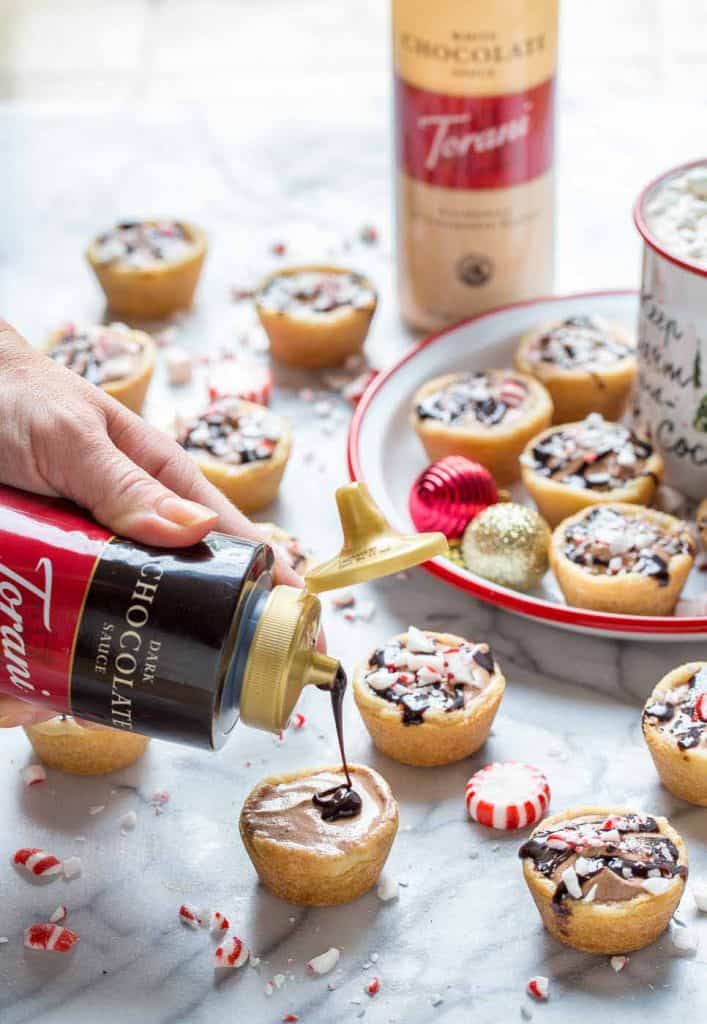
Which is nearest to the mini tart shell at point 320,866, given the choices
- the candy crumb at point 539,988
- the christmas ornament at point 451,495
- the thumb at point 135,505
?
the candy crumb at point 539,988

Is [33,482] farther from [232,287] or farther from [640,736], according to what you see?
[232,287]

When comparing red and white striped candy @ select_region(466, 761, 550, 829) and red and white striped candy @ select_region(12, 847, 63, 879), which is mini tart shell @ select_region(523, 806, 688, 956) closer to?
red and white striped candy @ select_region(466, 761, 550, 829)

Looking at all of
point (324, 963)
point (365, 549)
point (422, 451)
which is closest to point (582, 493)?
point (422, 451)

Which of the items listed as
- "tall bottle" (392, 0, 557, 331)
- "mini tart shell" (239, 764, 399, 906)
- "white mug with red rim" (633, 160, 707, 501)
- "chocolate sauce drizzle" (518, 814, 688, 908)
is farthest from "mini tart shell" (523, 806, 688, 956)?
"tall bottle" (392, 0, 557, 331)

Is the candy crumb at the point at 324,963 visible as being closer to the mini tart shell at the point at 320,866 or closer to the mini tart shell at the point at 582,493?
the mini tart shell at the point at 320,866

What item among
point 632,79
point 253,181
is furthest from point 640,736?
point 632,79

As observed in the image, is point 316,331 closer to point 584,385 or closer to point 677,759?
point 584,385
